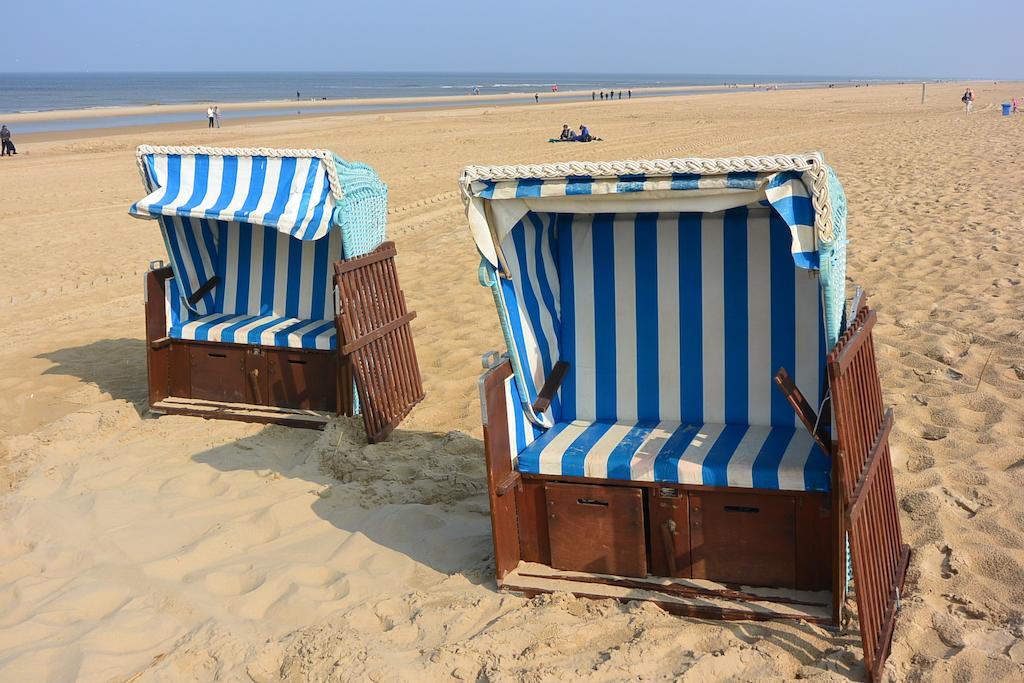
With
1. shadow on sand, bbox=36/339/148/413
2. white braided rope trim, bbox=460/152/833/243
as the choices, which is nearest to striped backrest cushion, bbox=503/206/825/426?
white braided rope trim, bbox=460/152/833/243

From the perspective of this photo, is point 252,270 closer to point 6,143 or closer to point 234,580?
point 234,580

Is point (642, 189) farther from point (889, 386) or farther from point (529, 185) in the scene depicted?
point (889, 386)

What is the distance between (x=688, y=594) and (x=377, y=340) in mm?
2882

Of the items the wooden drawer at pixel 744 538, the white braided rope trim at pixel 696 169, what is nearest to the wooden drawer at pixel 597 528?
the wooden drawer at pixel 744 538

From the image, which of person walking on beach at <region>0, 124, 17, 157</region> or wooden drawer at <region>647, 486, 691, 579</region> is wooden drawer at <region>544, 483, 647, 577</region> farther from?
person walking on beach at <region>0, 124, 17, 157</region>

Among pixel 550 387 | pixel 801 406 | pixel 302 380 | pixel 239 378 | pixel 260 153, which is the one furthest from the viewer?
pixel 239 378

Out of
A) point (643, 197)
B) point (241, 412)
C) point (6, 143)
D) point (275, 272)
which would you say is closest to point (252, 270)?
point (275, 272)

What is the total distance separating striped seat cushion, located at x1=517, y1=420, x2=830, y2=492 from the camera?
12.3ft

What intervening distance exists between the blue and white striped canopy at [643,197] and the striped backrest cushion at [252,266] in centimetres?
289

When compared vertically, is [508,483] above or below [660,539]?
above

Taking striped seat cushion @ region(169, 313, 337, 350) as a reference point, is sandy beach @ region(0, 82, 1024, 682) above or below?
below

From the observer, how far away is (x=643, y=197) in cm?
366

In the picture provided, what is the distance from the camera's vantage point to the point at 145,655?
3.68m

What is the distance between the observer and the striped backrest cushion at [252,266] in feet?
21.9
